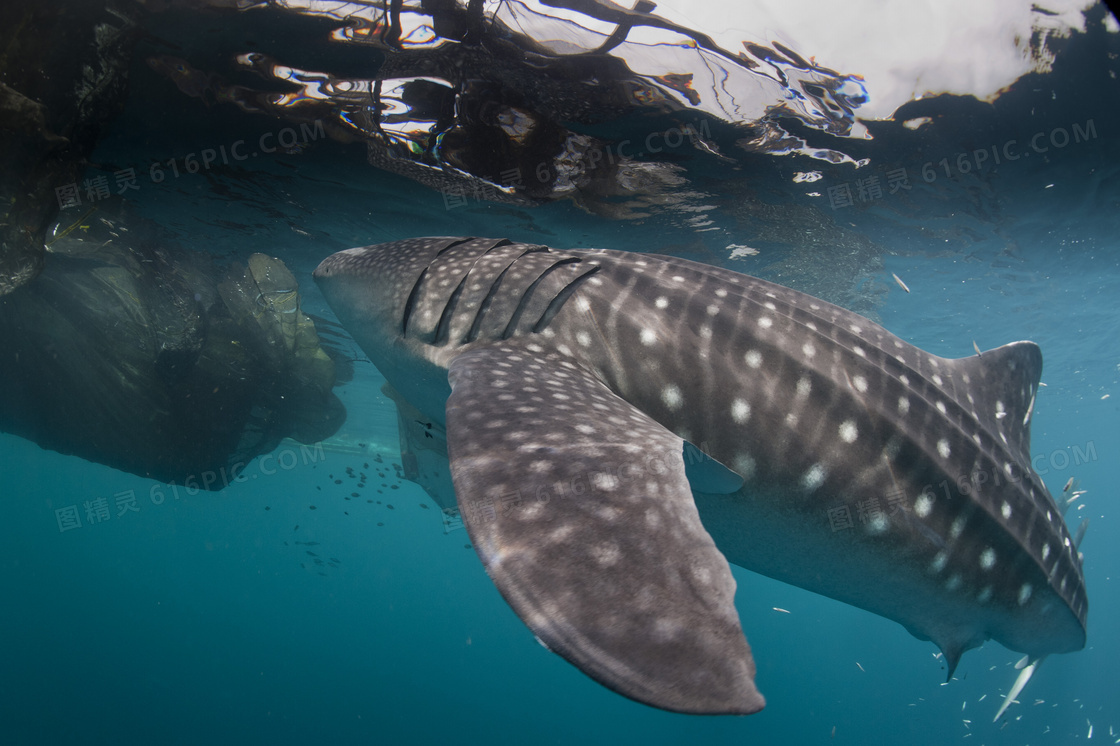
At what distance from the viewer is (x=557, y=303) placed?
12.0 ft

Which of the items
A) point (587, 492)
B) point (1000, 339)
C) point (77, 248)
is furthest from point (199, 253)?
point (1000, 339)

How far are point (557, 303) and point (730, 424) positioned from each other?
1428 mm

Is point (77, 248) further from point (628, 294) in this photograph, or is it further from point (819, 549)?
point (819, 549)

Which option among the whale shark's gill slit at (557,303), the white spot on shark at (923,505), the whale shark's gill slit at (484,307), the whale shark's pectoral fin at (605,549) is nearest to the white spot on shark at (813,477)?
the white spot on shark at (923,505)

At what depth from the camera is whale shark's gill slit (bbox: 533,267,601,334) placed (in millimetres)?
3572

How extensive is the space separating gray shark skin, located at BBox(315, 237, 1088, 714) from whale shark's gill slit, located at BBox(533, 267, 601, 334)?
1cm

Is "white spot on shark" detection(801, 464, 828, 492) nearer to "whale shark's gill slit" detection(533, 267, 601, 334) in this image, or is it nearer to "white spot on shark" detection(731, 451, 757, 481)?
"white spot on shark" detection(731, 451, 757, 481)

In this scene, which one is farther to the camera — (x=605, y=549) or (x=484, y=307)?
(x=484, y=307)

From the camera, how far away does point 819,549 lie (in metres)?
3.37

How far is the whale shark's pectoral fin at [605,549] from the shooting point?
3.92 feet

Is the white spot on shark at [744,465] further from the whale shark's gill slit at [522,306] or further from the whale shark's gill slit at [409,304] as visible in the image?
the whale shark's gill slit at [409,304]

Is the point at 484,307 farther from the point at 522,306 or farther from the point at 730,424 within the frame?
the point at 730,424

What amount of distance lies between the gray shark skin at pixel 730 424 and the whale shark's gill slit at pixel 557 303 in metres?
0.01

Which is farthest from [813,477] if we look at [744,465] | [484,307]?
[484,307]
